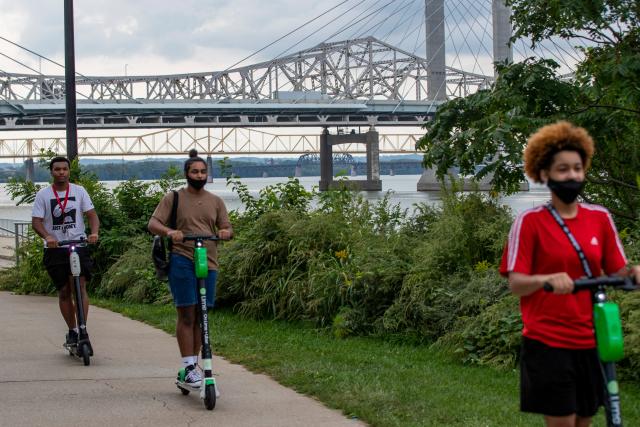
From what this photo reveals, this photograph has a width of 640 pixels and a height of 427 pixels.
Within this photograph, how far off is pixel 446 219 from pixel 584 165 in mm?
5824

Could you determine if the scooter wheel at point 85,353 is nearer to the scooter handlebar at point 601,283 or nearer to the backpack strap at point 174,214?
the backpack strap at point 174,214

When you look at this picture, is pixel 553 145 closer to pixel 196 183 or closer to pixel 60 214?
pixel 196 183

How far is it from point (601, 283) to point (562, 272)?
0.16 meters

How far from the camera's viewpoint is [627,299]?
6.73m

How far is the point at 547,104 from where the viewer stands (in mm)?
9641

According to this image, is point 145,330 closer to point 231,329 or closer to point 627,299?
point 231,329

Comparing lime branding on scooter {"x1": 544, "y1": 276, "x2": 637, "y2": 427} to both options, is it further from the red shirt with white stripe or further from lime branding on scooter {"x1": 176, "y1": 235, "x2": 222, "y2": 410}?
lime branding on scooter {"x1": 176, "y1": 235, "x2": 222, "y2": 410}

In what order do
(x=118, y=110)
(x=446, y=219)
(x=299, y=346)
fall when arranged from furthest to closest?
1. (x=118, y=110)
2. (x=446, y=219)
3. (x=299, y=346)

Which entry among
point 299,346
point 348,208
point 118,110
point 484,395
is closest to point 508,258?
point 484,395

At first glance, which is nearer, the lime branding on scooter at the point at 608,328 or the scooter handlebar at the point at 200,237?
the lime branding on scooter at the point at 608,328

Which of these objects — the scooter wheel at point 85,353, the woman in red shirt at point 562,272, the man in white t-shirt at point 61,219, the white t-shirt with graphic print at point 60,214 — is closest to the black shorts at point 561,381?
the woman in red shirt at point 562,272

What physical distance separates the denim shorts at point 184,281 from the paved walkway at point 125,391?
24.8 inches

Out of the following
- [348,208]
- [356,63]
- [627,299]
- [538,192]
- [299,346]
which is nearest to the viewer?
[627,299]

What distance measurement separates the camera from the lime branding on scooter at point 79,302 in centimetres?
744
